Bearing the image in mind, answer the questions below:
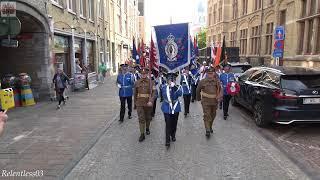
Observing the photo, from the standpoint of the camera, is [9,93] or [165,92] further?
[9,93]

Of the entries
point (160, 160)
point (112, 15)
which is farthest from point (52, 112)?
point (112, 15)

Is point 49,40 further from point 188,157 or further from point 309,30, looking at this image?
point 309,30

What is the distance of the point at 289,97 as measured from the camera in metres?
7.61

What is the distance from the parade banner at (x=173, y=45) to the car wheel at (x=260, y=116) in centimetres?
266

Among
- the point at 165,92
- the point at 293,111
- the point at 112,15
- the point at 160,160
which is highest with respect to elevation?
the point at 112,15

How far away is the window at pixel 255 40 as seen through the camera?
27648 millimetres

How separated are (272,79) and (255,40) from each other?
69.9 feet

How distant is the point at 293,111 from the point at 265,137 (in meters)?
0.88

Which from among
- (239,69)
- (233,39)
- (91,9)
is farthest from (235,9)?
(239,69)

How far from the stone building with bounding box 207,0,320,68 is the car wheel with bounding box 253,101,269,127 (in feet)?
28.2

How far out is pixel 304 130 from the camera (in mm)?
8312

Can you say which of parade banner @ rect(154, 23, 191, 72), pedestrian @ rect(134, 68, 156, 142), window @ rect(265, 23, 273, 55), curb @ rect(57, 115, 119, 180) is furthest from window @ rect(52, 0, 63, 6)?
window @ rect(265, 23, 273, 55)

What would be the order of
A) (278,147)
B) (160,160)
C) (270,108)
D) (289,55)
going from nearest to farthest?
(160,160), (278,147), (270,108), (289,55)

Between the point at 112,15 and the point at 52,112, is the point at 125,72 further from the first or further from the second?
the point at 112,15
